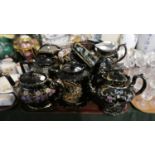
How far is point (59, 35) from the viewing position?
1.11m

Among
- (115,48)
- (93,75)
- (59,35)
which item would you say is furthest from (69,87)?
(59,35)

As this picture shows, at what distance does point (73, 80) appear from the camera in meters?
0.77

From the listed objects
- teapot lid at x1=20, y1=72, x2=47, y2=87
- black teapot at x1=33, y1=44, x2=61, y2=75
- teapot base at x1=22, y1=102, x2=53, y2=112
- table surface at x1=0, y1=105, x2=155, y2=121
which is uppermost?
black teapot at x1=33, y1=44, x2=61, y2=75

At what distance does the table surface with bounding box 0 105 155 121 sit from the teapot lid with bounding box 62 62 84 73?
0.58 ft

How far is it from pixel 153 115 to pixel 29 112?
459mm

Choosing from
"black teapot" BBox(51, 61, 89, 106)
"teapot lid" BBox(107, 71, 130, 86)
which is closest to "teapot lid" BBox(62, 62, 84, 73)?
"black teapot" BBox(51, 61, 89, 106)

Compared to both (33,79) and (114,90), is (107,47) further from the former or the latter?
(33,79)

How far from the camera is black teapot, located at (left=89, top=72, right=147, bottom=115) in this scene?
30.2 inches

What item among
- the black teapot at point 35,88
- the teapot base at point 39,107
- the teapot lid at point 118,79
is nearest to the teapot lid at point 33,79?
the black teapot at point 35,88

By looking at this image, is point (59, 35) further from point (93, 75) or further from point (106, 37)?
point (93, 75)

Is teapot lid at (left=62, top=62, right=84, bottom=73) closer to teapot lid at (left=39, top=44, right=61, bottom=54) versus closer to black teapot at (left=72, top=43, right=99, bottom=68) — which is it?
black teapot at (left=72, top=43, right=99, bottom=68)

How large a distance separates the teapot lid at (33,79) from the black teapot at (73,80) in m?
0.06

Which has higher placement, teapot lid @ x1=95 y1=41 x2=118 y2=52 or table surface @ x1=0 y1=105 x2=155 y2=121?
teapot lid @ x1=95 y1=41 x2=118 y2=52

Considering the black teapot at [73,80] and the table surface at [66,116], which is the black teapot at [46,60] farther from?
the table surface at [66,116]
